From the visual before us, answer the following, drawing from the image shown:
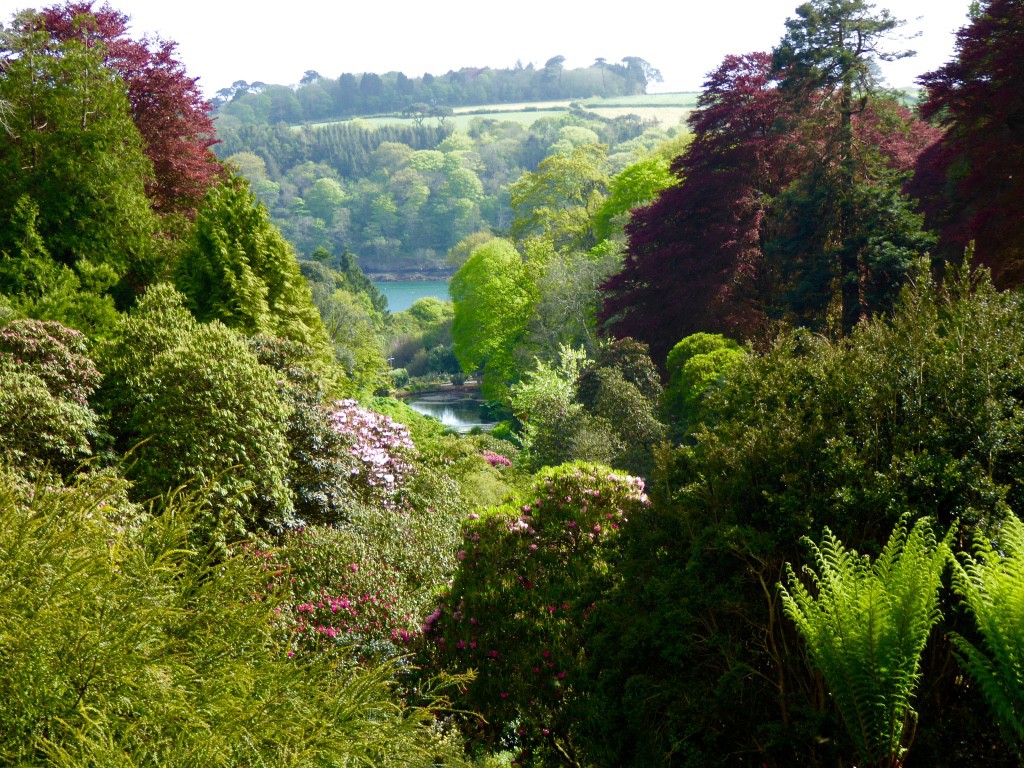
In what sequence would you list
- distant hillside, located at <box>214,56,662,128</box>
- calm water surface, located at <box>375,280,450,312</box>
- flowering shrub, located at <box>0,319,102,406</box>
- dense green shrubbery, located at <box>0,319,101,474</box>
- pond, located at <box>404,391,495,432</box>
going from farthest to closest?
distant hillside, located at <box>214,56,662,128</box> → calm water surface, located at <box>375,280,450,312</box> → pond, located at <box>404,391,495,432</box> → flowering shrub, located at <box>0,319,102,406</box> → dense green shrubbery, located at <box>0,319,101,474</box>

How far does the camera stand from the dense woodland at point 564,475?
4254 mm

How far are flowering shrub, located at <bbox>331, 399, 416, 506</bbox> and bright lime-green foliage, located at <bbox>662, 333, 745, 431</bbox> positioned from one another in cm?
535

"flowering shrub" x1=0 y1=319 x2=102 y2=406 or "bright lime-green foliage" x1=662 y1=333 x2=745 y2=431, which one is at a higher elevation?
"flowering shrub" x1=0 y1=319 x2=102 y2=406

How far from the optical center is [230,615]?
438cm

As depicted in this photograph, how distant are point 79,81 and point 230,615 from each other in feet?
51.3

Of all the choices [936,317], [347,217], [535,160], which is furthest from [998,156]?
[535,160]

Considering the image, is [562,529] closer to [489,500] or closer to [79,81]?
[489,500]

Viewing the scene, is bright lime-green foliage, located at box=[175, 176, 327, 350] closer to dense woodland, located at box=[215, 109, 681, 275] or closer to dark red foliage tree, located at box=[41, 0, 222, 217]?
dark red foliage tree, located at box=[41, 0, 222, 217]

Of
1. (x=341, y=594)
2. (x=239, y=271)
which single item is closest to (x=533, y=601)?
(x=341, y=594)

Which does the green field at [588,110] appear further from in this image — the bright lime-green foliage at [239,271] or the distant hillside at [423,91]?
the bright lime-green foliage at [239,271]

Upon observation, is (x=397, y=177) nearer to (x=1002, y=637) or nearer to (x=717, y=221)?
(x=717, y=221)

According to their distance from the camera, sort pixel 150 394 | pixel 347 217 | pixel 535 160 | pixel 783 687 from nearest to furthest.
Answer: pixel 783 687 → pixel 150 394 → pixel 347 217 → pixel 535 160

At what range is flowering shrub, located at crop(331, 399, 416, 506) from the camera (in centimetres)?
1360

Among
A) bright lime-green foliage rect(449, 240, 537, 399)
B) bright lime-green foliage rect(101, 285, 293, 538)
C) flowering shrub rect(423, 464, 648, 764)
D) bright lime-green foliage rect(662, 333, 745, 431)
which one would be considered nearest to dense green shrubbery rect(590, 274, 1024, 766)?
flowering shrub rect(423, 464, 648, 764)
